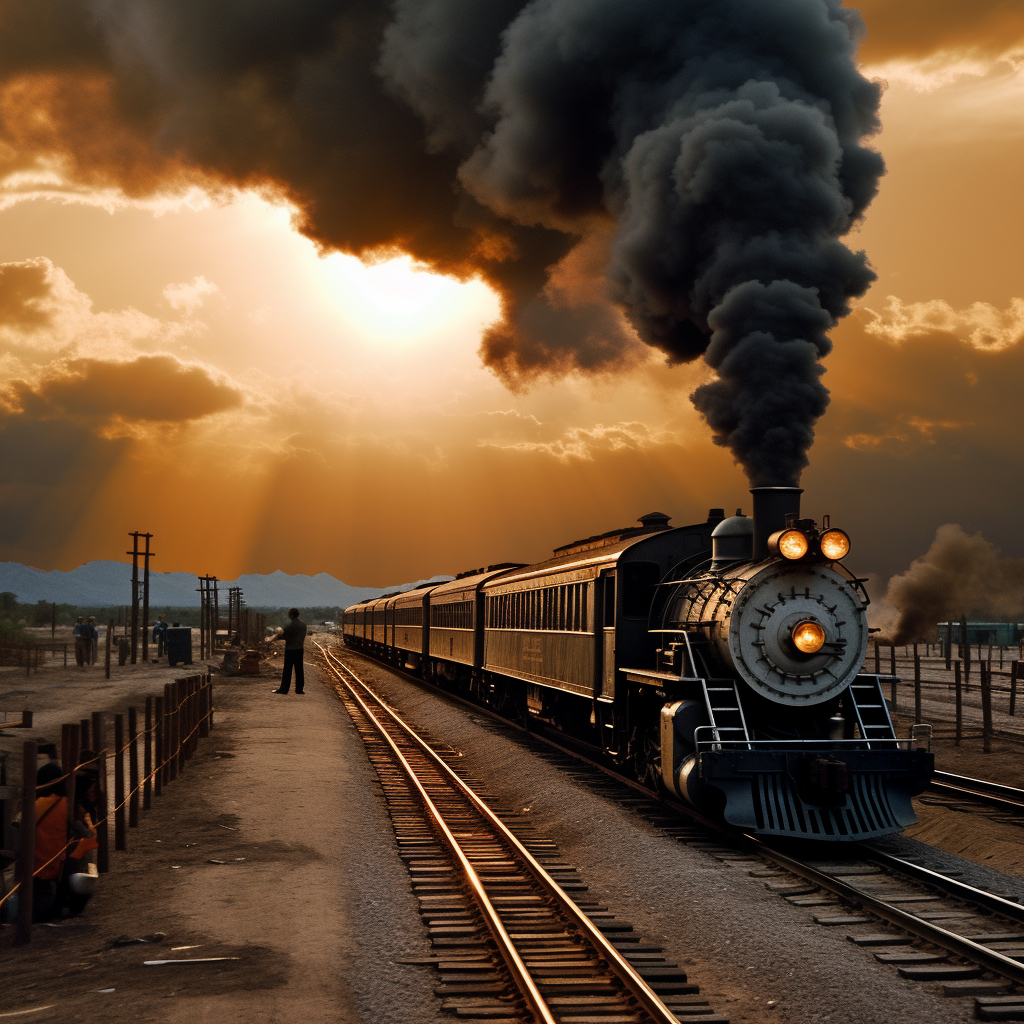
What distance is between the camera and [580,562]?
13047 millimetres

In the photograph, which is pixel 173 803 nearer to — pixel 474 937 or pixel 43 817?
pixel 43 817

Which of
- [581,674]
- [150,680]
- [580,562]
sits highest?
[580,562]

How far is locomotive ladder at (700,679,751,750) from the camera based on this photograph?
8.98 meters

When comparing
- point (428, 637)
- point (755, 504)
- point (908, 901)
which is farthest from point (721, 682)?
point (428, 637)

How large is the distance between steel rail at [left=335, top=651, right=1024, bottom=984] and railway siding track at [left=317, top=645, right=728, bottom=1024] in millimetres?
1680

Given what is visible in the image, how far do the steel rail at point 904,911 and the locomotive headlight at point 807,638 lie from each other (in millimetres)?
1796

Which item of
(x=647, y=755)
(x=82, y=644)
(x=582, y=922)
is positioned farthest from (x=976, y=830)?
(x=82, y=644)

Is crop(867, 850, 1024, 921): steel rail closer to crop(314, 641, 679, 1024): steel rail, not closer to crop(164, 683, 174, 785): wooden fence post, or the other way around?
crop(314, 641, 679, 1024): steel rail

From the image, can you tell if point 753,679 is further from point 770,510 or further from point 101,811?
point 101,811

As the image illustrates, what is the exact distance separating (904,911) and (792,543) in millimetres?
3273

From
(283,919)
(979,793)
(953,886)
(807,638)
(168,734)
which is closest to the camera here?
(283,919)

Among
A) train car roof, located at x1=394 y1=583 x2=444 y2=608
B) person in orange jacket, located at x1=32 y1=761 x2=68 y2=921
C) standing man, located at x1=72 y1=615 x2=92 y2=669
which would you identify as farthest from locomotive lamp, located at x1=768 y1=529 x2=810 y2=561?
Result: standing man, located at x1=72 y1=615 x2=92 y2=669

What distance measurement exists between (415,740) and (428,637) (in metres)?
13.0

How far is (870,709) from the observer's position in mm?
9656
